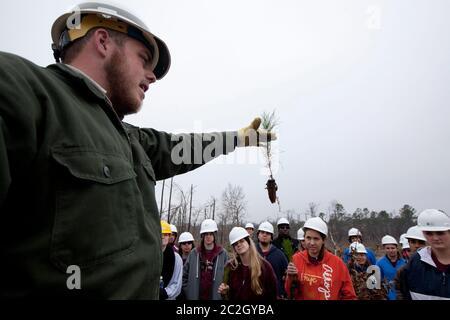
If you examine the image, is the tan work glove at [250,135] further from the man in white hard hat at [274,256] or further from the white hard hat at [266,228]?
the white hard hat at [266,228]

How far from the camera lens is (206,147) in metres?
2.58

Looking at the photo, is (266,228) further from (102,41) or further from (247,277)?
(102,41)

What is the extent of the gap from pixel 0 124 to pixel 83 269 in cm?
52

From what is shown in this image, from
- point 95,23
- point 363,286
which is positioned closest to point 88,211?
point 95,23

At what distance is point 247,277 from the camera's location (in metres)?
4.69

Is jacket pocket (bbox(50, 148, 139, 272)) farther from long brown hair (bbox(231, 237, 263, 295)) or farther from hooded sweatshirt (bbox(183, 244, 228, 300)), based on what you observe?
hooded sweatshirt (bbox(183, 244, 228, 300))

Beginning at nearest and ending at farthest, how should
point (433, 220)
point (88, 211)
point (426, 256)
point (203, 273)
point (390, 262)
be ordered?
1. point (88, 211)
2. point (426, 256)
3. point (433, 220)
4. point (203, 273)
5. point (390, 262)

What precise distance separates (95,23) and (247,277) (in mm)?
4182

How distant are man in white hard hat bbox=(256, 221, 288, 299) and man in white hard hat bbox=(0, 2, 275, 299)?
213 inches

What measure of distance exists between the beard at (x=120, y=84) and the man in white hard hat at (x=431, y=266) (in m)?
4.44

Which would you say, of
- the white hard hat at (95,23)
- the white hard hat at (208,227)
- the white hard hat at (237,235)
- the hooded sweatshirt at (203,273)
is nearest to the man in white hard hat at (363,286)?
the white hard hat at (237,235)

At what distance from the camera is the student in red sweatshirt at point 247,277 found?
4480 mm
